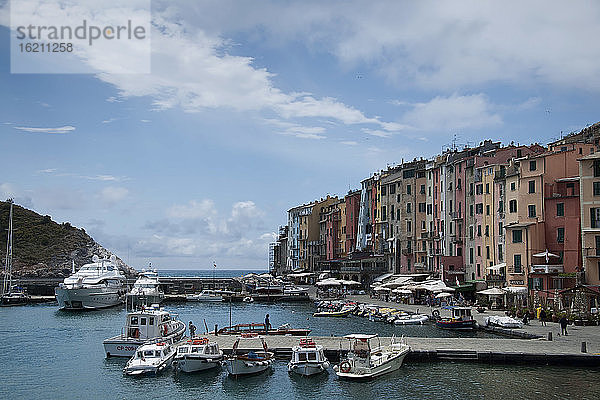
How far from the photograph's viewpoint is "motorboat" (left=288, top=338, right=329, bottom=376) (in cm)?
4078

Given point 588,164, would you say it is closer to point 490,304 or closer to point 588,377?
point 490,304

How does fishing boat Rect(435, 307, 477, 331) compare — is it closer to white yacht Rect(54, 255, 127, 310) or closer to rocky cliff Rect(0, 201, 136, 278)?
white yacht Rect(54, 255, 127, 310)

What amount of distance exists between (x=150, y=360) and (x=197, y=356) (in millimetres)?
2992

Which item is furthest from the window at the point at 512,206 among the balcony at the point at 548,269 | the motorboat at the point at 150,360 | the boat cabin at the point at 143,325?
the motorboat at the point at 150,360

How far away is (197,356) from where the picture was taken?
4200 cm

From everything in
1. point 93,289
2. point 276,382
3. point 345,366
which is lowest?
point 276,382

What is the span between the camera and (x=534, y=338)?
52.9 m

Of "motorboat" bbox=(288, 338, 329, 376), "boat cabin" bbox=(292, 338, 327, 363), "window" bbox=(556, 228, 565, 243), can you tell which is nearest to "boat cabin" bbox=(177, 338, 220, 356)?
"motorboat" bbox=(288, 338, 329, 376)

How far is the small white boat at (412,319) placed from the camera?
69625 millimetres

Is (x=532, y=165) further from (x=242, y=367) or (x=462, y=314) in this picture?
(x=242, y=367)

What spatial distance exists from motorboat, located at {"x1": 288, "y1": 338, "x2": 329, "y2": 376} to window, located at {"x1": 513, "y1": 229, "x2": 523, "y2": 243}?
137 feet

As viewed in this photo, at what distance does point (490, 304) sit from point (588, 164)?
1919 cm

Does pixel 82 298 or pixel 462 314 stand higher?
pixel 462 314

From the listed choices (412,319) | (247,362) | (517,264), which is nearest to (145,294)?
(412,319)
